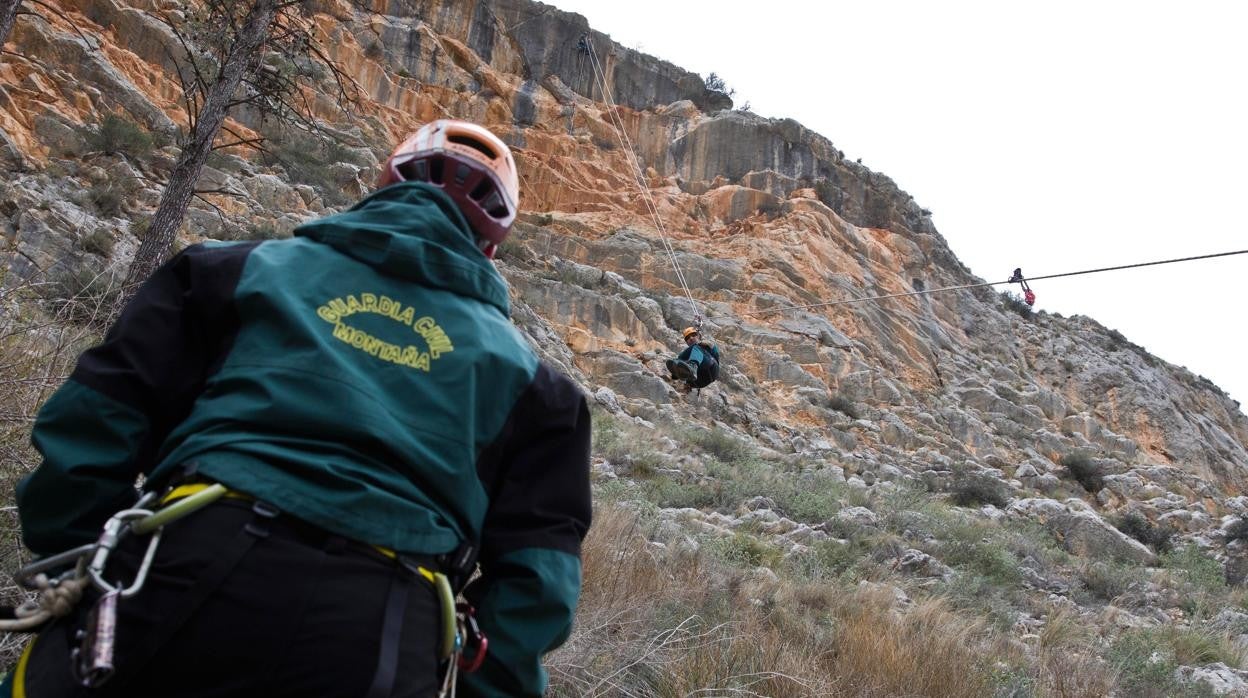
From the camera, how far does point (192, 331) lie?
169cm

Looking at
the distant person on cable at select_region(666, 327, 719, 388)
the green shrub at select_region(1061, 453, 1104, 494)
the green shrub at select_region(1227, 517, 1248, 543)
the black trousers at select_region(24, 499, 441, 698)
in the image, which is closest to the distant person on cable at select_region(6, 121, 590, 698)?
the black trousers at select_region(24, 499, 441, 698)

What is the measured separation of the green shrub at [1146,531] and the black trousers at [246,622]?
52.0 ft

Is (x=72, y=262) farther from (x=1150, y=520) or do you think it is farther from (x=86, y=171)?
→ (x=1150, y=520)

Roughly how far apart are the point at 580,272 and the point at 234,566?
22.4 metres

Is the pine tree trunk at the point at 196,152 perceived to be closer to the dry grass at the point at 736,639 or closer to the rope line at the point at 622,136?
the dry grass at the point at 736,639

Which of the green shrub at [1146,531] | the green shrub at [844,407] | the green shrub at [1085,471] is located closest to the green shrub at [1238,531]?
the green shrub at [1146,531]

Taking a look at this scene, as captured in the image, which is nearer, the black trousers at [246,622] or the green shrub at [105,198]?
the black trousers at [246,622]

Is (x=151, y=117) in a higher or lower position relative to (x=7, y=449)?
higher

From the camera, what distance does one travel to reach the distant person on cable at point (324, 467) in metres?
1.35

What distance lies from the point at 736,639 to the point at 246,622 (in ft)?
10.4

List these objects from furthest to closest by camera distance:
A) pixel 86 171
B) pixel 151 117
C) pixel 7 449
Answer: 1. pixel 151 117
2. pixel 86 171
3. pixel 7 449

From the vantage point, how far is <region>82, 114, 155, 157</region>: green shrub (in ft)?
53.0

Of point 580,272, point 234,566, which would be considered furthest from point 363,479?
point 580,272

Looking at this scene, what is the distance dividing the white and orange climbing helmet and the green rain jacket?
165 mm
